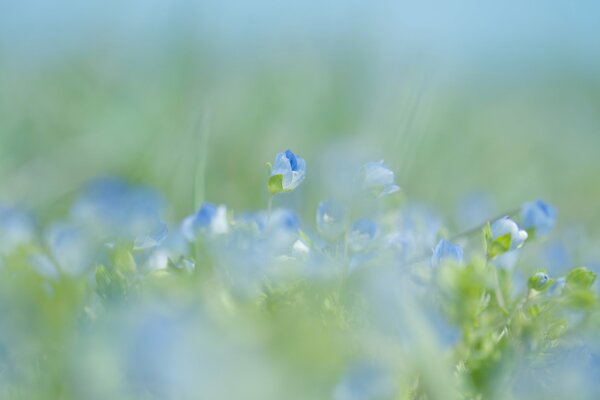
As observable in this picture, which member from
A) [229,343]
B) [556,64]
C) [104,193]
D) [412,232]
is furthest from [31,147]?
[556,64]

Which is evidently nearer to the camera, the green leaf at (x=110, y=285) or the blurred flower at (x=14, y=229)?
the green leaf at (x=110, y=285)

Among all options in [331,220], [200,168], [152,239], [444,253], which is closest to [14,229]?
[200,168]

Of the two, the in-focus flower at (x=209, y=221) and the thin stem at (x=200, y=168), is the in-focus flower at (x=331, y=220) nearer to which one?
the in-focus flower at (x=209, y=221)

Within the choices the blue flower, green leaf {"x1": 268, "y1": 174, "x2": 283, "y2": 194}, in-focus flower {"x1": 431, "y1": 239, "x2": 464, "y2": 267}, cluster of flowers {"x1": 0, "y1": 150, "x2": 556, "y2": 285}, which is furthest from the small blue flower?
the blue flower

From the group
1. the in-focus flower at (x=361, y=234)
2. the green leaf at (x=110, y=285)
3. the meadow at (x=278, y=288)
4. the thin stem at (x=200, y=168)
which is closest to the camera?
the meadow at (x=278, y=288)

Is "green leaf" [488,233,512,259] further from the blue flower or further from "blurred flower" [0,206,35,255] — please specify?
"blurred flower" [0,206,35,255]

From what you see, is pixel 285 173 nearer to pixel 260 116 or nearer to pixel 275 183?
pixel 275 183

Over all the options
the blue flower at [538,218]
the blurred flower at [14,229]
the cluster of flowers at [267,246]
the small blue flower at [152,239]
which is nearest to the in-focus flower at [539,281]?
the cluster of flowers at [267,246]

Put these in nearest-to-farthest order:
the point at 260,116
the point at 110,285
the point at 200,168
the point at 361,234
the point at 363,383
Result: 1. the point at 363,383
2. the point at 110,285
3. the point at 361,234
4. the point at 200,168
5. the point at 260,116
